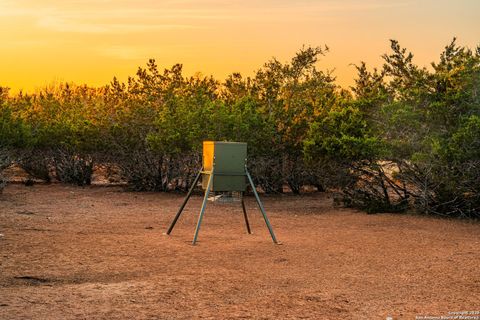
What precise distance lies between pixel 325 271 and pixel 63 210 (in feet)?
30.5

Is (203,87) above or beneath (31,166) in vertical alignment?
above

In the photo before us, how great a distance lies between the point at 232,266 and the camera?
9.54 meters

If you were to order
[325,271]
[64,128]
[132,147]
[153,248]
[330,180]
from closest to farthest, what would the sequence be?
[325,271] → [153,248] → [330,180] → [132,147] → [64,128]

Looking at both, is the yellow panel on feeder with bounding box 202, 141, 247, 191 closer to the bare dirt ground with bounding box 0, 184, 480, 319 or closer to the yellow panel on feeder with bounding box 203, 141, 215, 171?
the yellow panel on feeder with bounding box 203, 141, 215, 171

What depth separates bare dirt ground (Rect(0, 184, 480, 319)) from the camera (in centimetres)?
719

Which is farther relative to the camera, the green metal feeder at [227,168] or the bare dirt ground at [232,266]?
the green metal feeder at [227,168]

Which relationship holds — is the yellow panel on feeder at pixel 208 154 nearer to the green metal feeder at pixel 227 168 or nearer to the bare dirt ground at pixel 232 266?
the green metal feeder at pixel 227 168

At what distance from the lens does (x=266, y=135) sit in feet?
68.7

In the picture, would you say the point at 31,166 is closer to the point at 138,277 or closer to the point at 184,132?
the point at 184,132

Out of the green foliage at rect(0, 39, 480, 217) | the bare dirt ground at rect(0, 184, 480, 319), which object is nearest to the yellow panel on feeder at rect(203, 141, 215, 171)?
the bare dirt ground at rect(0, 184, 480, 319)

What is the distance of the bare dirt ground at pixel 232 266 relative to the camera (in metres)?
7.19

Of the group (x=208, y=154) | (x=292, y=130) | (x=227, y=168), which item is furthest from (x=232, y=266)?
(x=292, y=130)

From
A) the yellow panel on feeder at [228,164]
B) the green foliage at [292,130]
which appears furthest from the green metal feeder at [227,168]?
the green foliage at [292,130]

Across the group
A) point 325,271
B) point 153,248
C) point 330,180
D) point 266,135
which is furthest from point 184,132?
point 325,271
